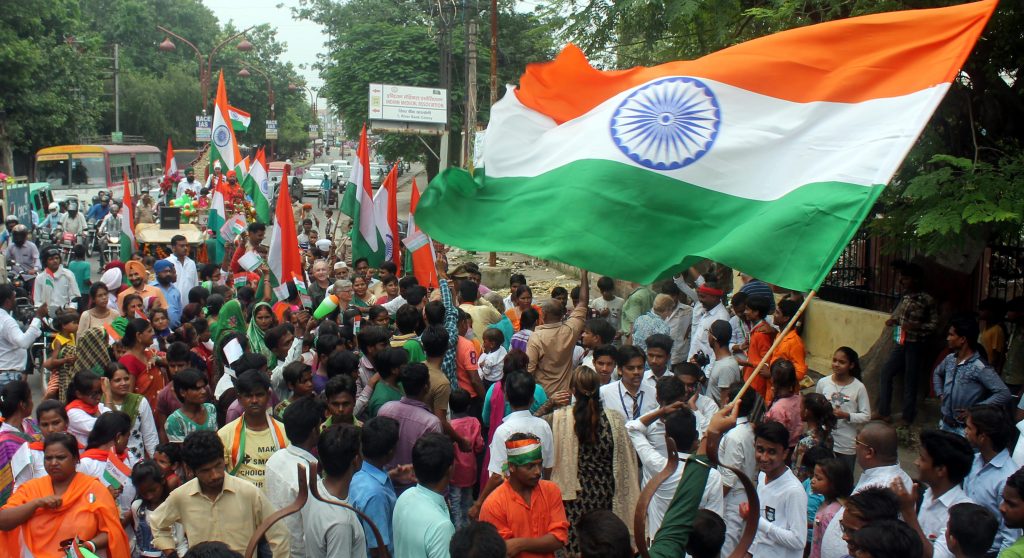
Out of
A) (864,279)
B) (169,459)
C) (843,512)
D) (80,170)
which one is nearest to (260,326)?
(169,459)

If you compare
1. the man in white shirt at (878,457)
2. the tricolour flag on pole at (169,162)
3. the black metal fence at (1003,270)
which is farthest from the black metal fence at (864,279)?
the tricolour flag on pole at (169,162)

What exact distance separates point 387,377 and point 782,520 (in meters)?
2.53

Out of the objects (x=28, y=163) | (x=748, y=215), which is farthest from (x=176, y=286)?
(x=28, y=163)

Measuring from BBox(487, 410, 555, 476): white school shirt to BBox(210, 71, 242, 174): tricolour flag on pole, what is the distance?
11216 mm

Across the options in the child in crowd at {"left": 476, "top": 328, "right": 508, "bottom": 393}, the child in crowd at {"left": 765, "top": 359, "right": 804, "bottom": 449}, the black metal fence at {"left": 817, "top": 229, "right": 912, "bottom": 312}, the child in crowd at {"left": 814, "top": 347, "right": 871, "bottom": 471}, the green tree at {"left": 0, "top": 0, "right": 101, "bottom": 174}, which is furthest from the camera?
the green tree at {"left": 0, "top": 0, "right": 101, "bottom": 174}

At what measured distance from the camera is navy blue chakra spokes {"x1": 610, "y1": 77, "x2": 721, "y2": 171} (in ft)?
17.0

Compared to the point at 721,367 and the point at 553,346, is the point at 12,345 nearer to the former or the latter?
the point at 553,346

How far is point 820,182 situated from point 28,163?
41.7 m

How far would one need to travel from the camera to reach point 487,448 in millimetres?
6355

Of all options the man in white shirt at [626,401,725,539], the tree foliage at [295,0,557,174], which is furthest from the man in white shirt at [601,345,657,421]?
the tree foliage at [295,0,557,174]

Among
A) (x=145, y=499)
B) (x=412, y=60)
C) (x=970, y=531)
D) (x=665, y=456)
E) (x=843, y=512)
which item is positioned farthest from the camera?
(x=412, y=60)

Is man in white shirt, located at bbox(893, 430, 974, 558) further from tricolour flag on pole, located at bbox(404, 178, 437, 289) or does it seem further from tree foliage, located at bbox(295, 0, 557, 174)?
tree foliage, located at bbox(295, 0, 557, 174)

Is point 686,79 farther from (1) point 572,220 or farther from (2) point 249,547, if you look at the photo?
(2) point 249,547

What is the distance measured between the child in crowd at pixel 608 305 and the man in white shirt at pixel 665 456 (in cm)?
433
